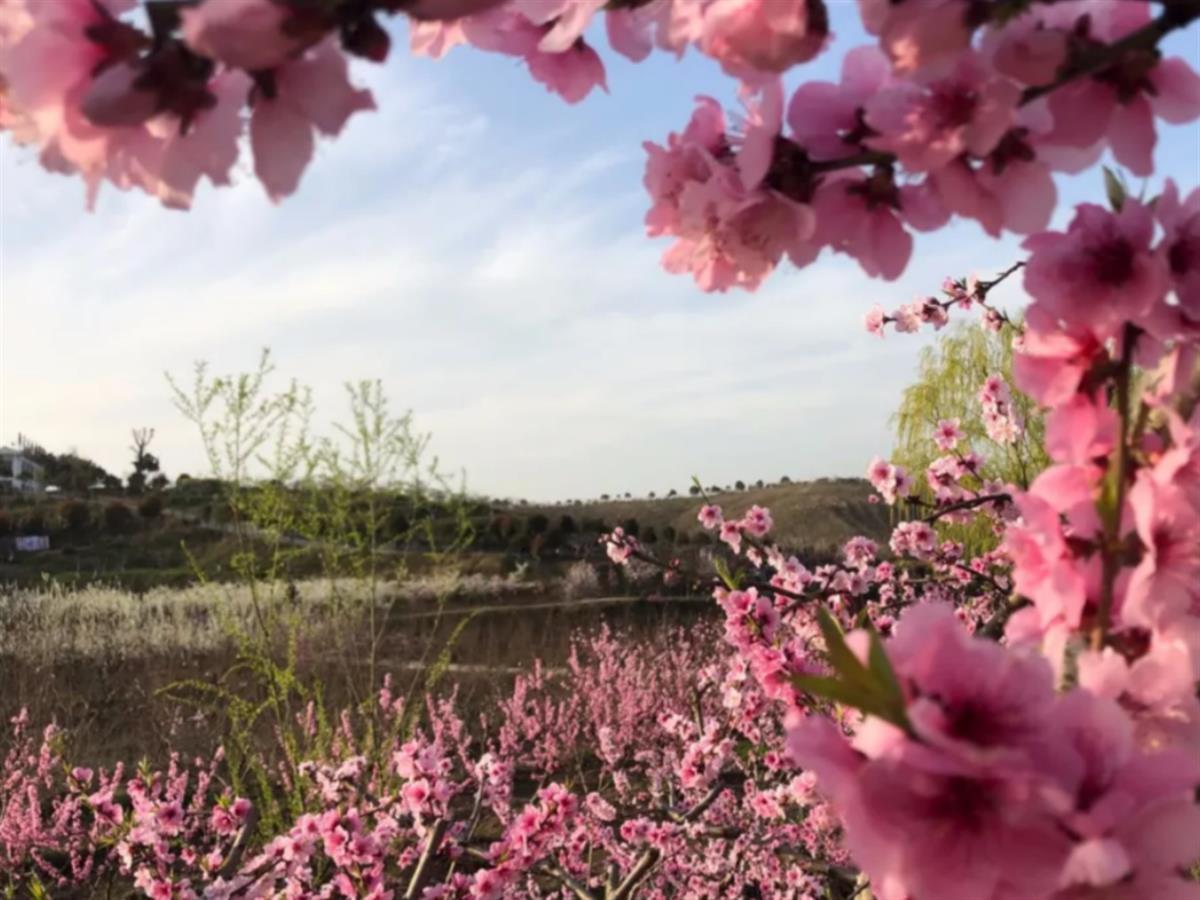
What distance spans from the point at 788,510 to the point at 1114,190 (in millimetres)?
24382

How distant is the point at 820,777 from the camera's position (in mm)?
578

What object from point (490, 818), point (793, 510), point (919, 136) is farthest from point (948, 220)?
point (793, 510)

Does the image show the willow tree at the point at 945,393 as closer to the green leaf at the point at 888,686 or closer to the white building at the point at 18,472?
the green leaf at the point at 888,686

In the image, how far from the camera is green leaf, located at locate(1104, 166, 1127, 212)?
0.84m

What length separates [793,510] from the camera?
24.8 metres

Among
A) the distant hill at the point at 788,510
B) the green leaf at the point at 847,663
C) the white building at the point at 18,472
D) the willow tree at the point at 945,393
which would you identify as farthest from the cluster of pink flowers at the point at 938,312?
the white building at the point at 18,472

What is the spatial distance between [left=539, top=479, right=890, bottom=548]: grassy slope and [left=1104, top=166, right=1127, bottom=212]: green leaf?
1908cm

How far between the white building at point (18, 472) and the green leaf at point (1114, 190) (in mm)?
26578

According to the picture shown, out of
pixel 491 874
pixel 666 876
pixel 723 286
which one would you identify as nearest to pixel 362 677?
pixel 666 876

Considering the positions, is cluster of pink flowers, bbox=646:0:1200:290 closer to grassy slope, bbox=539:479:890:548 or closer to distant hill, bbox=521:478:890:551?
distant hill, bbox=521:478:890:551

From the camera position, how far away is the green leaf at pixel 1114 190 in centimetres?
84

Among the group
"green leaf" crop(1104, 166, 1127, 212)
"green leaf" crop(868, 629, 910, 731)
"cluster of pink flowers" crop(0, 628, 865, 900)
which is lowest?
"cluster of pink flowers" crop(0, 628, 865, 900)

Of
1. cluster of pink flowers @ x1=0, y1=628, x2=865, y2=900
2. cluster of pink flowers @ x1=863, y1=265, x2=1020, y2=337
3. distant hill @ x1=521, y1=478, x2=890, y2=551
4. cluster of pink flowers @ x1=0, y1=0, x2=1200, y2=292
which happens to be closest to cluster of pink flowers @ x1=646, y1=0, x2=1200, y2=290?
cluster of pink flowers @ x1=0, y1=0, x2=1200, y2=292

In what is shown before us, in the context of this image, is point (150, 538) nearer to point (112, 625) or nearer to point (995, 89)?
point (112, 625)
